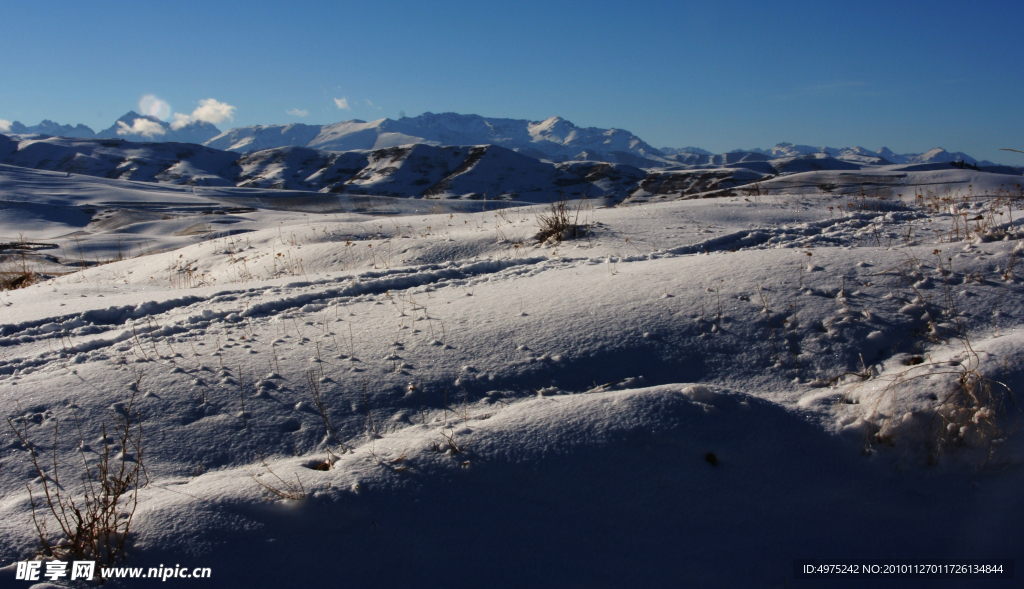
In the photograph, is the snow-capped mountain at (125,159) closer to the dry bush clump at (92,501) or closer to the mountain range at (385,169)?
the mountain range at (385,169)

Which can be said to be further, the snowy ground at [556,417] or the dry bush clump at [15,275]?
the dry bush clump at [15,275]

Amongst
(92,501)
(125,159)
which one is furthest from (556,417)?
(125,159)

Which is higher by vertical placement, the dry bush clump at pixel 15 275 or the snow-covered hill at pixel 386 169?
the snow-covered hill at pixel 386 169

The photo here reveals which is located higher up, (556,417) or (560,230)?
(560,230)

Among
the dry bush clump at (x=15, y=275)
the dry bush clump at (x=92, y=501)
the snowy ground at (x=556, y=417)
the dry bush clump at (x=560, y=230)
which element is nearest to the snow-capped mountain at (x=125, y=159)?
the dry bush clump at (x=15, y=275)

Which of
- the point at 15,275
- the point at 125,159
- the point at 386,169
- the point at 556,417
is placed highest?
the point at 125,159

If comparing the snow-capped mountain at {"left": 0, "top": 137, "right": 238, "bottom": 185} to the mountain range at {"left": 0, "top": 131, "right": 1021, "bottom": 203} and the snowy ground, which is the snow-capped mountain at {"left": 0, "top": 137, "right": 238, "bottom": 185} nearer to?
the mountain range at {"left": 0, "top": 131, "right": 1021, "bottom": 203}

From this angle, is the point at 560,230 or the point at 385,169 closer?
the point at 560,230

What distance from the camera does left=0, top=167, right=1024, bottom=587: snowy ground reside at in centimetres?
233

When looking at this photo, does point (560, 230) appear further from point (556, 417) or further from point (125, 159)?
point (125, 159)

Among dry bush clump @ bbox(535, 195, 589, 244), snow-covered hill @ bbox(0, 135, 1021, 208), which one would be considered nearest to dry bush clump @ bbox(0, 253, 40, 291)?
dry bush clump @ bbox(535, 195, 589, 244)

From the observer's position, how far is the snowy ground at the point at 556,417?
2330 mm

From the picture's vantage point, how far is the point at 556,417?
116 inches

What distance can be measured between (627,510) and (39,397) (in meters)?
3.49
